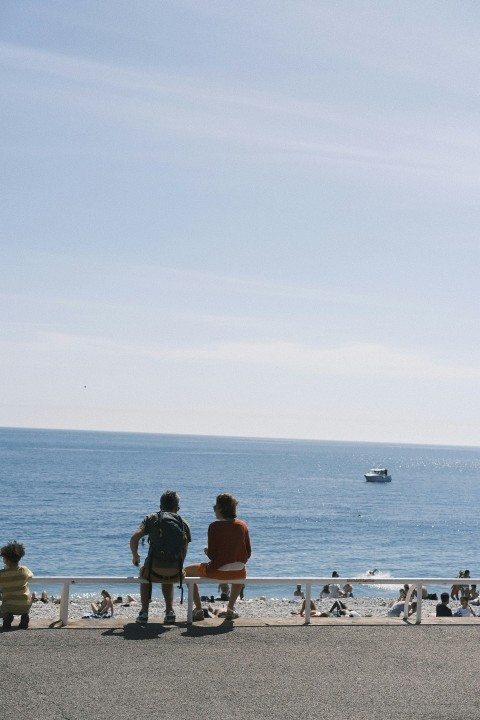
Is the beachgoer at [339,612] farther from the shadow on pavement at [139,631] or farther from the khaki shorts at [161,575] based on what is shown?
the shadow on pavement at [139,631]

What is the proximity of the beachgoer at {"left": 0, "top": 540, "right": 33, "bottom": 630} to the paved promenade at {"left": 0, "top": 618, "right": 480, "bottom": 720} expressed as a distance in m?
0.25

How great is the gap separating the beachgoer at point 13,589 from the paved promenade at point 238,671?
246 millimetres

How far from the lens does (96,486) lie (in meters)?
102

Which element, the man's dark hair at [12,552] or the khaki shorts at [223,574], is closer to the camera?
the man's dark hair at [12,552]

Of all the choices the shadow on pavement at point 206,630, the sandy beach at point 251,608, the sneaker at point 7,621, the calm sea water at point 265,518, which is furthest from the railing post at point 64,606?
the calm sea water at point 265,518

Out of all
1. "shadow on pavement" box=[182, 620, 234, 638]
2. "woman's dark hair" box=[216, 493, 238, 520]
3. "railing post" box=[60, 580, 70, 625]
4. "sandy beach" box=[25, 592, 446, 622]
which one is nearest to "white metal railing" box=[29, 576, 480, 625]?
"railing post" box=[60, 580, 70, 625]

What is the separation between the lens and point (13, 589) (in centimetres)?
858

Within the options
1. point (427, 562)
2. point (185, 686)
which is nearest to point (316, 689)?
point (185, 686)

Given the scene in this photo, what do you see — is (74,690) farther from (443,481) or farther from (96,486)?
(443,481)

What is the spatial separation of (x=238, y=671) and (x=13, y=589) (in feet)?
8.89

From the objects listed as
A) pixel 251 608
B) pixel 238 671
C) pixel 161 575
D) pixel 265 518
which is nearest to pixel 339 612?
pixel 251 608

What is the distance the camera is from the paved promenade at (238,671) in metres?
6.22

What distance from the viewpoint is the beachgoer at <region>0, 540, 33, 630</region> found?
8.42 meters

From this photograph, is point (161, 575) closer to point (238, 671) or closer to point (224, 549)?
point (224, 549)
